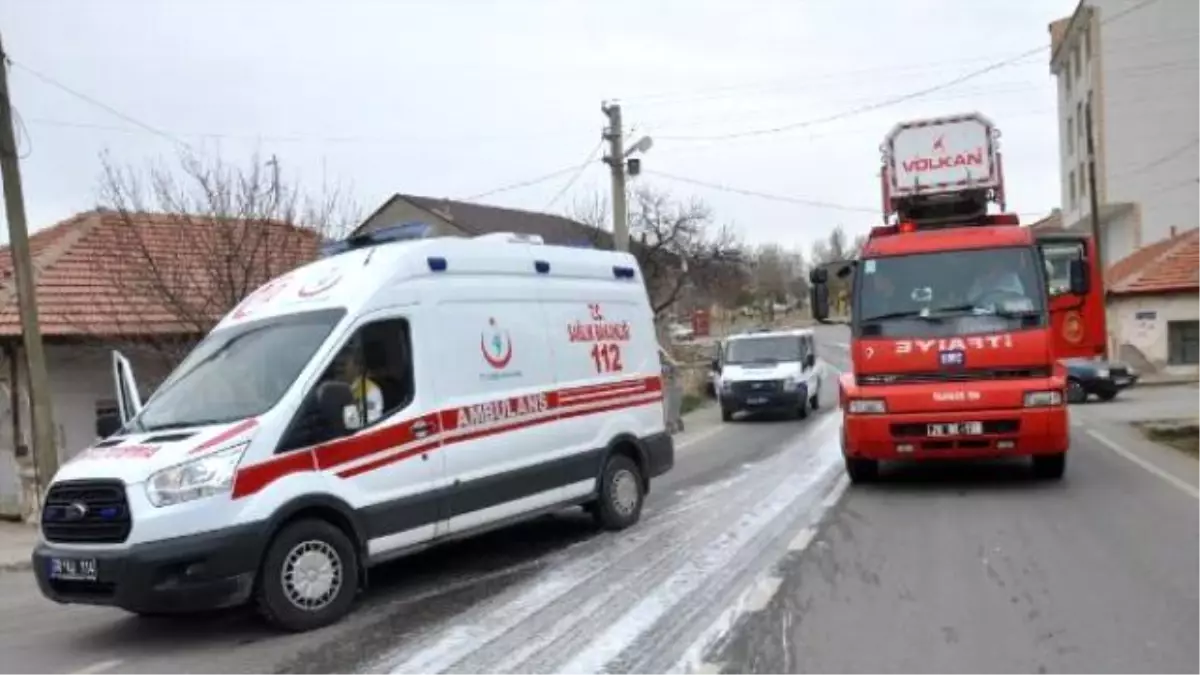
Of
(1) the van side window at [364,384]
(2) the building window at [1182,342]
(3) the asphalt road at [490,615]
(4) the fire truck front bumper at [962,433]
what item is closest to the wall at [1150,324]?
(2) the building window at [1182,342]

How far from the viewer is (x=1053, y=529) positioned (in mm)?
8781

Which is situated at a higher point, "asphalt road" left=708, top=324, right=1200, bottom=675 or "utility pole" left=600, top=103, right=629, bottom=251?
"utility pole" left=600, top=103, right=629, bottom=251

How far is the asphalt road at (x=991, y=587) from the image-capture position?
18.0 ft

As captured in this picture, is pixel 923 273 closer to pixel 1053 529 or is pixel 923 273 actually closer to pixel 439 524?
pixel 1053 529

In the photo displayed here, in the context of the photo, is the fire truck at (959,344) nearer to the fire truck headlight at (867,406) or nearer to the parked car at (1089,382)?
the fire truck headlight at (867,406)

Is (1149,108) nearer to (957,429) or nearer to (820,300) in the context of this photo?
(820,300)

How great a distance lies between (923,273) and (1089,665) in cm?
647

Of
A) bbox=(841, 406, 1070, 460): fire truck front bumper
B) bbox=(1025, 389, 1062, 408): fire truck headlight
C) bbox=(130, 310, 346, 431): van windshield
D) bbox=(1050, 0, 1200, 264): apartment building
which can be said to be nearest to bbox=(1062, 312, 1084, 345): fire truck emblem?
bbox=(841, 406, 1070, 460): fire truck front bumper

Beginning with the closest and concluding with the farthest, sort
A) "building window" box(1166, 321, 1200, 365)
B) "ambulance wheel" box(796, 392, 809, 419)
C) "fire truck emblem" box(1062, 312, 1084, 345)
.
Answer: "fire truck emblem" box(1062, 312, 1084, 345), "ambulance wheel" box(796, 392, 809, 419), "building window" box(1166, 321, 1200, 365)

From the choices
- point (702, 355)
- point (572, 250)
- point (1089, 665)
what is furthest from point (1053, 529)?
point (702, 355)

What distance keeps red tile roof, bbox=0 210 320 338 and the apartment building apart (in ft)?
139

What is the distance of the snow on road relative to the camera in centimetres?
580

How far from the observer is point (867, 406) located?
11.0 metres

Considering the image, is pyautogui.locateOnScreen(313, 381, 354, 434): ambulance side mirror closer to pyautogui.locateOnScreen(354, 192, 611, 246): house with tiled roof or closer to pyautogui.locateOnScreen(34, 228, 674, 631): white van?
pyautogui.locateOnScreen(34, 228, 674, 631): white van
